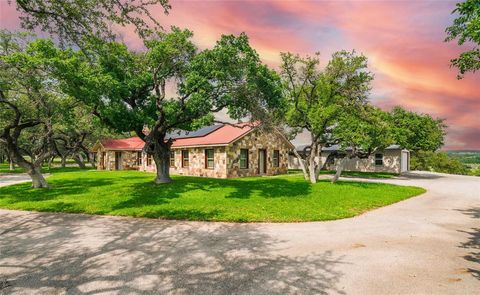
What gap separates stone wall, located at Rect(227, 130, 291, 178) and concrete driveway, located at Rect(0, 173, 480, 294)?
15.5 meters

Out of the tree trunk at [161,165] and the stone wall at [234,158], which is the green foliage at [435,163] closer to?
the stone wall at [234,158]

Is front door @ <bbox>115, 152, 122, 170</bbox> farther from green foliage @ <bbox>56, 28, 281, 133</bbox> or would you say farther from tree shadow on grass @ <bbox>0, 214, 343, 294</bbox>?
tree shadow on grass @ <bbox>0, 214, 343, 294</bbox>

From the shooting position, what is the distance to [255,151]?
93.2 ft

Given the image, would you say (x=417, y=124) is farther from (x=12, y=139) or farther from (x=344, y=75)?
(x=12, y=139)

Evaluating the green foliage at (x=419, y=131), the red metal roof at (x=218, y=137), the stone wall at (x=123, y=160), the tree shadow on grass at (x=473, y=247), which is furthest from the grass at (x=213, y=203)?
the stone wall at (x=123, y=160)

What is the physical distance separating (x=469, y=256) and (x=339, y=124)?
14.9m

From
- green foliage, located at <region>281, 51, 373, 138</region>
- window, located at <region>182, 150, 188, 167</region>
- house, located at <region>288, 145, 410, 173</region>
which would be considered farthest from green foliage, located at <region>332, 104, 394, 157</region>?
window, located at <region>182, 150, 188, 167</region>

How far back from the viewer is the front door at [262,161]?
29145mm

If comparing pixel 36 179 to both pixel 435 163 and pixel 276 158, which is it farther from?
pixel 435 163

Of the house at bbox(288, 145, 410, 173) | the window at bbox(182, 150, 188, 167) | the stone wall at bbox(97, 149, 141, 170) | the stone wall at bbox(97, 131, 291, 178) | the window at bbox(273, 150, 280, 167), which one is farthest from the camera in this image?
the stone wall at bbox(97, 149, 141, 170)

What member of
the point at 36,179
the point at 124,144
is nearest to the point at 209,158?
the point at 36,179

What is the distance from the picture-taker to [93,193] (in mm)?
15602

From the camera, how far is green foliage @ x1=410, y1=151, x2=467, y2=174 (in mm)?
52594

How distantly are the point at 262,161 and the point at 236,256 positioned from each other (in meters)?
23.2
